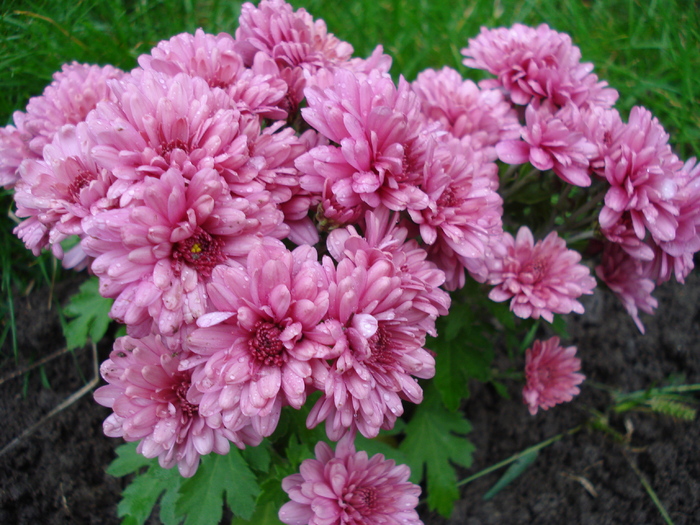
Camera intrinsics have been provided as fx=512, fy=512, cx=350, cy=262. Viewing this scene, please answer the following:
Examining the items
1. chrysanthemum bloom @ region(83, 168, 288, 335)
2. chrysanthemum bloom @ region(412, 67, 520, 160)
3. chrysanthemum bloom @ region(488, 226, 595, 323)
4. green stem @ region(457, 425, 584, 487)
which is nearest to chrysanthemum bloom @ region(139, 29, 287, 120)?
chrysanthemum bloom @ region(83, 168, 288, 335)

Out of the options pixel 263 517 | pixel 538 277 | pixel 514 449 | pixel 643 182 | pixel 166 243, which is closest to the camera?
pixel 166 243

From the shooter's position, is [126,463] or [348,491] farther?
[126,463]

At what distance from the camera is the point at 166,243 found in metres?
1.31

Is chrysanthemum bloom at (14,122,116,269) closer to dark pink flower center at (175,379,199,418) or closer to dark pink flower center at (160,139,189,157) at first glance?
dark pink flower center at (160,139,189,157)

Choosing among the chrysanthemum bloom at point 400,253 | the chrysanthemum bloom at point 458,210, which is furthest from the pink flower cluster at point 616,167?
the chrysanthemum bloom at point 400,253

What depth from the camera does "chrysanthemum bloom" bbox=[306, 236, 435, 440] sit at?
1.30m

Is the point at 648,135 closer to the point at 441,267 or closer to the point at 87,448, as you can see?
the point at 441,267

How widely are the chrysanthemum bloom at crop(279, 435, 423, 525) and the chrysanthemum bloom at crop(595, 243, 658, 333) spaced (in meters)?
1.13

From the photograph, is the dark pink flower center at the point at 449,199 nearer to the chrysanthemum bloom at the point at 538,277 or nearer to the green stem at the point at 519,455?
the chrysanthemum bloom at the point at 538,277

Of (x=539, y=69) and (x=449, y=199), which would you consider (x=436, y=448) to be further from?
(x=539, y=69)

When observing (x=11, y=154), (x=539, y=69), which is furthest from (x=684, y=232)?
(x=11, y=154)

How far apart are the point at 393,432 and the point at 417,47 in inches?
116

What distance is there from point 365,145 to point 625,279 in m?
1.29

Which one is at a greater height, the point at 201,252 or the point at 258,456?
the point at 201,252
